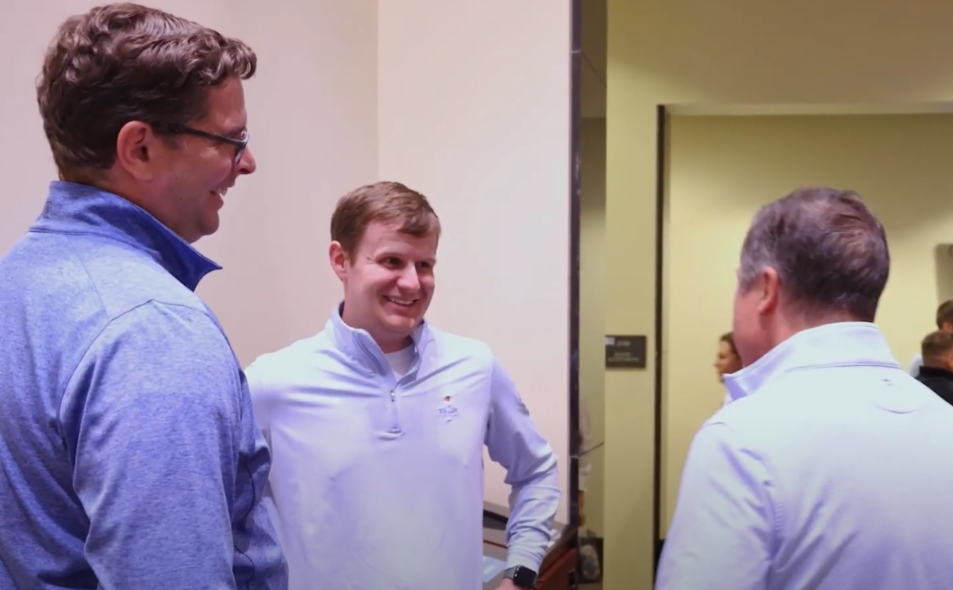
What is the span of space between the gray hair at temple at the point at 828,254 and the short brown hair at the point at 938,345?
7.89 ft

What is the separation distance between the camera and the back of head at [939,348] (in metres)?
3.14

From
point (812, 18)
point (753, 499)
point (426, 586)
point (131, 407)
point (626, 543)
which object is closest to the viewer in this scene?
point (131, 407)

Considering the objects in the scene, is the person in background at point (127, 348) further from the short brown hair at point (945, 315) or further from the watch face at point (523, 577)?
the short brown hair at point (945, 315)

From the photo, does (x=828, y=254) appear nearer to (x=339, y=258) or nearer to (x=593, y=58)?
(x=339, y=258)

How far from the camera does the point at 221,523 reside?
2.29 ft

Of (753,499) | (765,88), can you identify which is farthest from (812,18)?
(753,499)

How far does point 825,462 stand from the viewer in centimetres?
96

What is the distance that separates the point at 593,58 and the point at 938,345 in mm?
1890

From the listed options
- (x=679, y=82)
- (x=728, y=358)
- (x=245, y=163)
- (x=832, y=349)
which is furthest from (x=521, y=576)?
(x=679, y=82)

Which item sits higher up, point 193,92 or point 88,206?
point 193,92

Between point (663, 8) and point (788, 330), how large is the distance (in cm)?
285

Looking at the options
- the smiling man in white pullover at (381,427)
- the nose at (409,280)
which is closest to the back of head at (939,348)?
the smiling man in white pullover at (381,427)

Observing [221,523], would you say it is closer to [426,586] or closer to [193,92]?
[193,92]

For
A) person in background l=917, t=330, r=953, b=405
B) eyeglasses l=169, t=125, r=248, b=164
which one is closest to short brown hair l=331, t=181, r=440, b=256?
eyeglasses l=169, t=125, r=248, b=164
